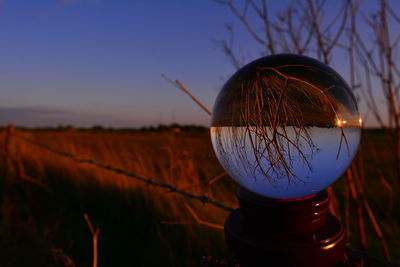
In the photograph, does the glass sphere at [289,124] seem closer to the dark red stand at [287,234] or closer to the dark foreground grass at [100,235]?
the dark red stand at [287,234]

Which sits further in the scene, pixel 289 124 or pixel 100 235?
pixel 100 235

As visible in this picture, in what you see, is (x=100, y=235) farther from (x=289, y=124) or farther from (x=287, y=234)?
(x=289, y=124)

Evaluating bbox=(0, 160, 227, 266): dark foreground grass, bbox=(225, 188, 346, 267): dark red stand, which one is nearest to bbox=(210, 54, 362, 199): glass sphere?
bbox=(225, 188, 346, 267): dark red stand

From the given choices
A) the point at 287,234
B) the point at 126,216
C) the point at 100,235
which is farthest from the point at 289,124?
the point at 126,216

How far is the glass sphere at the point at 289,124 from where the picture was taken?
67 cm

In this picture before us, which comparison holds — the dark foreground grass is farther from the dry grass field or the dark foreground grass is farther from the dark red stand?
the dark red stand

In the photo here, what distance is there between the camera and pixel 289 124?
0.67m

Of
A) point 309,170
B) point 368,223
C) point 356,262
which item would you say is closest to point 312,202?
point 309,170

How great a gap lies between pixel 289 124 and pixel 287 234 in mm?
286

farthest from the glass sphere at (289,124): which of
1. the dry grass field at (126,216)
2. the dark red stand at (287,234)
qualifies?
the dry grass field at (126,216)

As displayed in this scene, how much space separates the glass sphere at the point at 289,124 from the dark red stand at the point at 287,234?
0.05 metres

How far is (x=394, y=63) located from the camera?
6.04ft

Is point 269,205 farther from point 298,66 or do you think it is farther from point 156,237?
point 156,237

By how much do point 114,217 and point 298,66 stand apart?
10.0 ft
